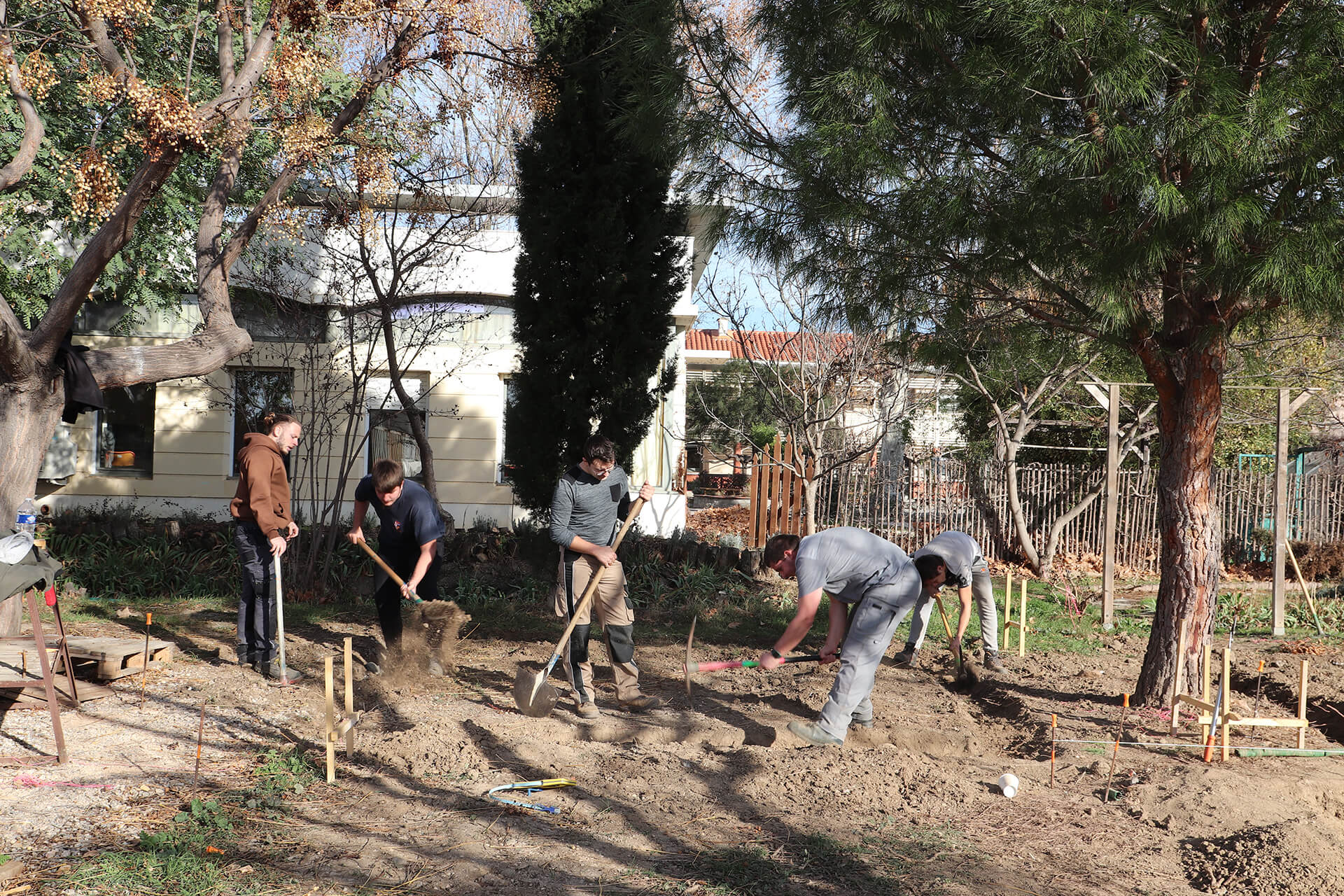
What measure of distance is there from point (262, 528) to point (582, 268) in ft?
13.1

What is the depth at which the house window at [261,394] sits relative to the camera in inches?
498

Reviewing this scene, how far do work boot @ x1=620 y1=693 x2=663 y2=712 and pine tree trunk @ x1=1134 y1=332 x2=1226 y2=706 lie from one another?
3.22 m

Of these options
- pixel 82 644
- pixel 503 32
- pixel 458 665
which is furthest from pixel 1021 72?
pixel 503 32

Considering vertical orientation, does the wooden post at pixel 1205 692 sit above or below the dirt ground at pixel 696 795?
above

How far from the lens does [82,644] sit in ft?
20.6

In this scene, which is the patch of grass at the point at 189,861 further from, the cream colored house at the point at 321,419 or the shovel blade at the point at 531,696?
the cream colored house at the point at 321,419

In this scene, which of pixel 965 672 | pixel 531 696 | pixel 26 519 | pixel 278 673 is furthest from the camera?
pixel 965 672

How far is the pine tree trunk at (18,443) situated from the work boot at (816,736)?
5.46 metres

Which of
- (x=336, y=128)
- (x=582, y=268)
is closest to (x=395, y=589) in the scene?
(x=336, y=128)

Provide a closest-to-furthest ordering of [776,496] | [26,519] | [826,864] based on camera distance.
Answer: [826,864] → [26,519] → [776,496]

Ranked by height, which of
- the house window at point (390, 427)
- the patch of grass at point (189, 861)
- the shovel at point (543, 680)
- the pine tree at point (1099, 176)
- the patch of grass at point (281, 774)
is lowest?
the patch of grass at point (281, 774)

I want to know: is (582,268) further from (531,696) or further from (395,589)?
(531,696)

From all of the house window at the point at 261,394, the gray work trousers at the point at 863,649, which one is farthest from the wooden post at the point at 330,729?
the house window at the point at 261,394

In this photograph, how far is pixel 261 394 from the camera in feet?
42.1
